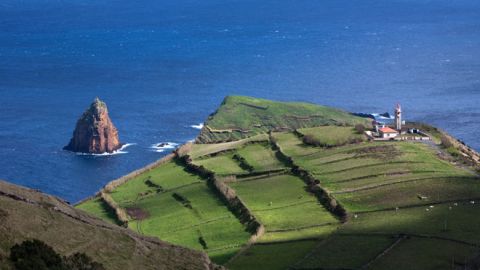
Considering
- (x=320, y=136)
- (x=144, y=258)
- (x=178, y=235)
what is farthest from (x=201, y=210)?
(x=144, y=258)

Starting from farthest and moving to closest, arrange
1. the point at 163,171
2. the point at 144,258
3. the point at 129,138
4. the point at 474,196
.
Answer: the point at 129,138
the point at 163,171
the point at 474,196
the point at 144,258

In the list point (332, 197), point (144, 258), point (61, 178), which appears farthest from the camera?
point (61, 178)

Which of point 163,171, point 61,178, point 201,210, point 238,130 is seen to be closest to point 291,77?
point 238,130

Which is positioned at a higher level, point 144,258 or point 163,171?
point 144,258

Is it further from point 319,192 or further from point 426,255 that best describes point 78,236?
point 319,192

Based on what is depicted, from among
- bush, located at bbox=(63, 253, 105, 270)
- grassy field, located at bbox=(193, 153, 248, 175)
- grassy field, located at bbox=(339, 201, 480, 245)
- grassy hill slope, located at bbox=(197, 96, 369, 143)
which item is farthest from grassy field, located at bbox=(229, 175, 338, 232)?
grassy hill slope, located at bbox=(197, 96, 369, 143)

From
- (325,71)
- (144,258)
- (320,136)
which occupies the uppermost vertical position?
(144,258)

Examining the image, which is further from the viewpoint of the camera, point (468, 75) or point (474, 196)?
point (468, 75)

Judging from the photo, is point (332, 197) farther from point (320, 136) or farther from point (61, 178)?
point (61, 178)
